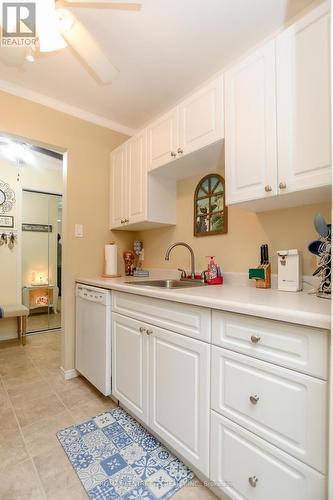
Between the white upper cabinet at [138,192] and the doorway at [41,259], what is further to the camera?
the doorway at [41,259]

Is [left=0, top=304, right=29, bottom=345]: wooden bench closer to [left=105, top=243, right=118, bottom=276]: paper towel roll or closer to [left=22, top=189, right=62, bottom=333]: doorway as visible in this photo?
[left=22, top=189, right=62, bottom=333]: doorway

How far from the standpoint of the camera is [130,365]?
159 centimetres

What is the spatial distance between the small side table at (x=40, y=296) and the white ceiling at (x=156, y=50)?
2.67 meters

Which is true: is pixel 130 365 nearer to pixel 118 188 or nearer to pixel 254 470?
pixel 254 470

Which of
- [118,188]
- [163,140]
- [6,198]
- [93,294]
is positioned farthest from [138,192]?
[6,198]

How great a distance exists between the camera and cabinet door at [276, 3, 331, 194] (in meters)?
1.09

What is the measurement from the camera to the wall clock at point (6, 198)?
11.3ft

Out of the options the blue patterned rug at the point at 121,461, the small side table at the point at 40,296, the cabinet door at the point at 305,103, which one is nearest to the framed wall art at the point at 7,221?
the small side table at the point at 40,296

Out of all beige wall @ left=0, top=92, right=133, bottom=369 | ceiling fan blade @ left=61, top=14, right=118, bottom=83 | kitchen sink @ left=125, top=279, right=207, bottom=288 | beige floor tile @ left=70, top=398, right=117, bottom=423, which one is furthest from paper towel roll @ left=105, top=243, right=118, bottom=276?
ceiling fan blade @ left=61, top=14, right=118, bottom=83

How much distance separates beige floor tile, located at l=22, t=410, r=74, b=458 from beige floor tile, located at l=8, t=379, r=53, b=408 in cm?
34

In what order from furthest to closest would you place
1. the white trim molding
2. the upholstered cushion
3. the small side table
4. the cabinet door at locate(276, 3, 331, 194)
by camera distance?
the small side table, the upholstered cushion, the white trim molding, the cabinet door at locate(276, 3, 331, 194)

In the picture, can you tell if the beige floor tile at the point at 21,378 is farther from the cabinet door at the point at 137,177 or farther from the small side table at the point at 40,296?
the cabinet door at the point at 137,177

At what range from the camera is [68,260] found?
7.57 ft

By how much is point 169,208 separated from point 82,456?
183cm
